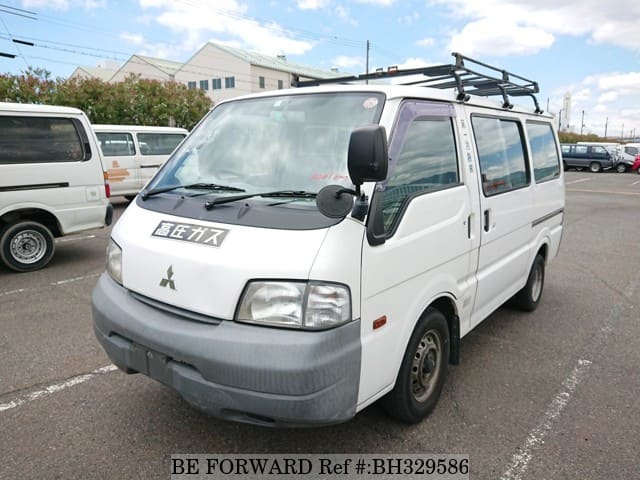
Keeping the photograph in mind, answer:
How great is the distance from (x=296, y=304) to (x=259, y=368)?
31cm

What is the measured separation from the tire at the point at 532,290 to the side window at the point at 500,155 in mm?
1002

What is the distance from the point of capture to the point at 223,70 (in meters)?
53.9

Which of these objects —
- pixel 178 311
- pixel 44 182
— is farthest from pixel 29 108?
pixel 178 311

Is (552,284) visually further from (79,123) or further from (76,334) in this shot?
(79,123)

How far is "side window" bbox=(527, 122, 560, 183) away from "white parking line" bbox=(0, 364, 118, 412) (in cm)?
400

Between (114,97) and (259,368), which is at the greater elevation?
(114,97)

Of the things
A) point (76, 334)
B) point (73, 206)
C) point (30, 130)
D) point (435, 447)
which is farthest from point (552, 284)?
point (30, 130)

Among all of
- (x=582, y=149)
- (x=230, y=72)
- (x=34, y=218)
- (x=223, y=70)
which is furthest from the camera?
(x=223, y=70)

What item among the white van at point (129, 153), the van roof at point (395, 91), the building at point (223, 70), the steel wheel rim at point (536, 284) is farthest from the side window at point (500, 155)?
Result: the building at point (223, 70)

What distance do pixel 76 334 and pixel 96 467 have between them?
6.47 ft

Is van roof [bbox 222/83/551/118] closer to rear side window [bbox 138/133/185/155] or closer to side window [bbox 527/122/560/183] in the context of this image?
side window [bbox 527/122/560/183]

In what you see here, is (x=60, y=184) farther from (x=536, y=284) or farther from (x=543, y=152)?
(x=536, y=284)

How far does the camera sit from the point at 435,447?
8.86 ft

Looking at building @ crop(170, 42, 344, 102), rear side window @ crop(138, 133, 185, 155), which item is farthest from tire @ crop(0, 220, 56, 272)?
building @ crop(170, 42, 344, 102)
